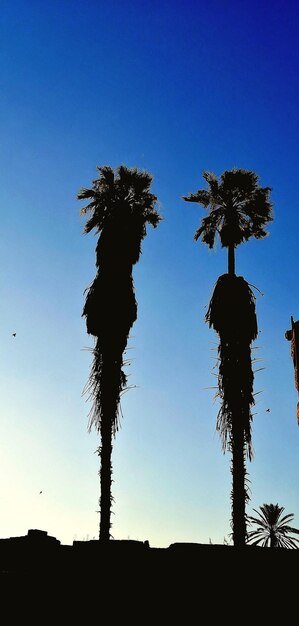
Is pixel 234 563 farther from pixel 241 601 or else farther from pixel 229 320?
pixel 229 320

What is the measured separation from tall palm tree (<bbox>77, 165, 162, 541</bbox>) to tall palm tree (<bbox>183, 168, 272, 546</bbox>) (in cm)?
257

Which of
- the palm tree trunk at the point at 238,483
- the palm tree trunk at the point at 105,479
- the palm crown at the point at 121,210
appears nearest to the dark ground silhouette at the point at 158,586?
the palm tree trunk at the point at 105,479

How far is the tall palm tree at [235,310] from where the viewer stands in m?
20.6

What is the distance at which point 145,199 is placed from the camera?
84.0ft

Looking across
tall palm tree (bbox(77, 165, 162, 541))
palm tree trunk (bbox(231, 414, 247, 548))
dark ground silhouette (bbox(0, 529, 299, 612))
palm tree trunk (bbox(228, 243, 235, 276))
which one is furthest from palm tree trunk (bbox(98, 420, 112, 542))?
palm tree trunk (bbox(228, 243, 235, 276))

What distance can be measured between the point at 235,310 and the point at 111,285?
4669 mm

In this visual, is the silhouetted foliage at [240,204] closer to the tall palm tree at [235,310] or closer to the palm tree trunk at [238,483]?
the tall palm tree at [235,310]

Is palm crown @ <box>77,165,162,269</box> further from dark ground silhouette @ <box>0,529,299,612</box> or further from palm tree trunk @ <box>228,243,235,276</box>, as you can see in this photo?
dark ground silhouette @ <box>0,529,299,612</box>

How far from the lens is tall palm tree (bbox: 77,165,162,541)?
66.9ft

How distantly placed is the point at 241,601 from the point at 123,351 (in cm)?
1165

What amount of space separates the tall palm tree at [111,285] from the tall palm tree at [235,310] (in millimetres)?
2566

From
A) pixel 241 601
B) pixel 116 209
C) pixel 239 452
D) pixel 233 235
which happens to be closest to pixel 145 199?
pixel 116 209

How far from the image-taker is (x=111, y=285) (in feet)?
74.6

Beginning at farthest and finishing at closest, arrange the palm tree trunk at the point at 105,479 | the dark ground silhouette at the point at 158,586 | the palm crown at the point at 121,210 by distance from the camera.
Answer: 1. the palm crown at the point at 121,210
2. the palm tree trunk at the point at 105,479
3. the dark ground silhouette at the point at 158,586
